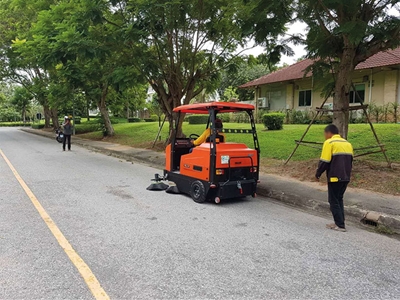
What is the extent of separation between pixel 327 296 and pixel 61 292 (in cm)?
256

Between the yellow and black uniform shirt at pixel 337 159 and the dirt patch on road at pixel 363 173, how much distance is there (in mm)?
2853

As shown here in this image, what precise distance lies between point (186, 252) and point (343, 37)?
7.03 meters

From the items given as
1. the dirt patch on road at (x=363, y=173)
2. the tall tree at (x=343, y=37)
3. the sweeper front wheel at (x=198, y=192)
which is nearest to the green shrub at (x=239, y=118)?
the dirt patch on road at (x=363, y=173)

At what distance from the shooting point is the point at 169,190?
7.48 metres

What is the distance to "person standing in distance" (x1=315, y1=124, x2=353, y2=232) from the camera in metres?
4.99

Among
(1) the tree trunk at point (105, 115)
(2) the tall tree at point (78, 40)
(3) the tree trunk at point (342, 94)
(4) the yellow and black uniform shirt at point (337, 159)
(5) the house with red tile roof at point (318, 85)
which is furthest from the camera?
(1) the tree trunk at point (105, 115)

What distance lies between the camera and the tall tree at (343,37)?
7.31m

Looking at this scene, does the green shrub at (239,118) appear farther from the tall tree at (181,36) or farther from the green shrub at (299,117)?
the tall tree at (181,36)

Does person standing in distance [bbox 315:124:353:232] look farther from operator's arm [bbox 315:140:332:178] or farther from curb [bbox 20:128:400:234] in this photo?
curb [bbox 20:128:400:234]

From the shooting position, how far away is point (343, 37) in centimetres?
839

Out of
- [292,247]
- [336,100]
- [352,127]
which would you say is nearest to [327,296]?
[292,247]

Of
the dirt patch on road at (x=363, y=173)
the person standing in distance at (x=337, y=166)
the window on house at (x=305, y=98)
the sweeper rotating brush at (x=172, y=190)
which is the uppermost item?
the window on house at (x=305, y=98)

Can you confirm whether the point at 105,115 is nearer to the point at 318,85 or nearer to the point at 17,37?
the point at 17,37

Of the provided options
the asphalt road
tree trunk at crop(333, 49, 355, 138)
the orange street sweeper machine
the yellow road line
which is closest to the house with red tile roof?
tree trunk at crop(333, 49, 355, 138)
